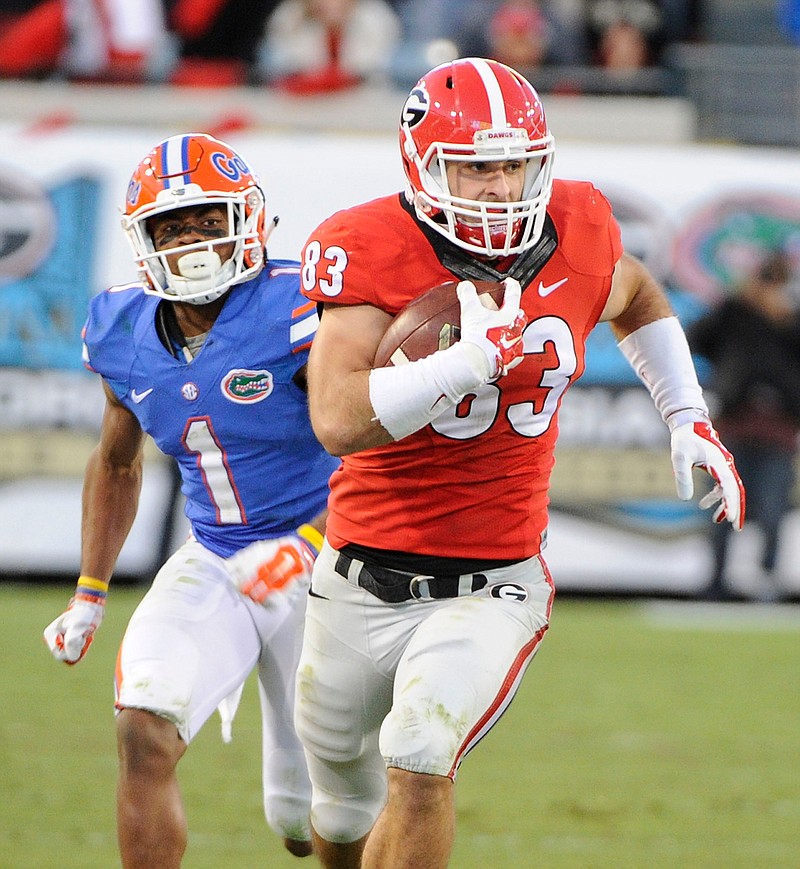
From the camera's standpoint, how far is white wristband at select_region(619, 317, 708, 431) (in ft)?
11.6

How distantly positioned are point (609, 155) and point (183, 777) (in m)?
4.86

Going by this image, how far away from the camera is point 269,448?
3.71 m

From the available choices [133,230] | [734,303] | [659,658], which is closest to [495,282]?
[133,230]

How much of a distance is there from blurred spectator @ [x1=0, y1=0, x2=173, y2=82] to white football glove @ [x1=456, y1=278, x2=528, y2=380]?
22.1 ft

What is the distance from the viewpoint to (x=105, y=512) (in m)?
3.80

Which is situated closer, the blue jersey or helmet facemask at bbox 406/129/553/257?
helmet facemask at bbox 406/129/553/257

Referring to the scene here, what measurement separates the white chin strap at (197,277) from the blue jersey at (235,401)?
0.08m

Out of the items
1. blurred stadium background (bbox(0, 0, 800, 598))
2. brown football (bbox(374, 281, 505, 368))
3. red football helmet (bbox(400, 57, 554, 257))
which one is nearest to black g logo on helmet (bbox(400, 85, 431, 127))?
red football helmet (bbox(400, 57, 554, 257))

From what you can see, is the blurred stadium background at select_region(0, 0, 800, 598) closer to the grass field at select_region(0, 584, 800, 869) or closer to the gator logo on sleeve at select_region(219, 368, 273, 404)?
the grass field at select_region(0, 584, 800, 869)

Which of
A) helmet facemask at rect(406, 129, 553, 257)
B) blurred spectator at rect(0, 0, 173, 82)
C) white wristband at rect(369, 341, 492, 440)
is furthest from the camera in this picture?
blurred spectator at rect(0, 0, 173, 82)

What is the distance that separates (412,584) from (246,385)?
0.70 m

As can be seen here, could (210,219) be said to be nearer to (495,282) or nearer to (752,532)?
(495,282)

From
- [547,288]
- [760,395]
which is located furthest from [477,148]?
[760,395]

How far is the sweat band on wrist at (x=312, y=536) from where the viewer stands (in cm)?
346
